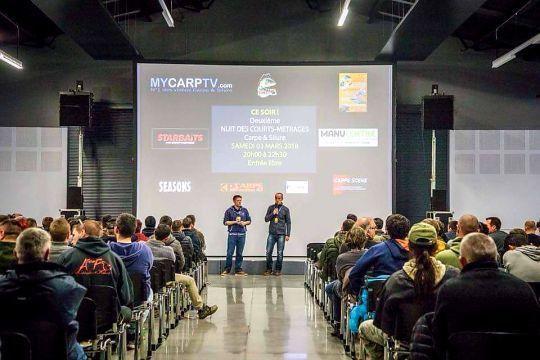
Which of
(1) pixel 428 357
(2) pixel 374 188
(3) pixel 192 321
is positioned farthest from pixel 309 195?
(1) pixel 428 357

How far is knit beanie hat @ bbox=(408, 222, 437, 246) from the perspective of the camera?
12.4 ft

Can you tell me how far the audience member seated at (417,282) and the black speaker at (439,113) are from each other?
342 inches

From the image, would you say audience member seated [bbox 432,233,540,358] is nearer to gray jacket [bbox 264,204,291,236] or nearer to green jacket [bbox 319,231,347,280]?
green jacket [bbox 319,231,347,280]

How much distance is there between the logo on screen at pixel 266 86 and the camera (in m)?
12.8

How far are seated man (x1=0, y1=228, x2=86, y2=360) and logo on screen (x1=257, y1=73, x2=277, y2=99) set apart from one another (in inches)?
380

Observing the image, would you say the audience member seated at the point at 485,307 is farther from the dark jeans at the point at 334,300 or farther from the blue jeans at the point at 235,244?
the blue jeans at the point at 235,244

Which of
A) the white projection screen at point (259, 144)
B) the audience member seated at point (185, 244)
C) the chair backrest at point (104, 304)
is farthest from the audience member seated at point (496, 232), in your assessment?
the chair backrest at point (104, 304)

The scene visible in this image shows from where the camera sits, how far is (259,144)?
12.6 metres

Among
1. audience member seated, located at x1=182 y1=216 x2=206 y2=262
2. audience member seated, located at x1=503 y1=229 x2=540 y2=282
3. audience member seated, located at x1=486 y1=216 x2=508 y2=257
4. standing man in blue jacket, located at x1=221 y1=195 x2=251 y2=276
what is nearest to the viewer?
audience member seated, located at x1=503 y1=229 x2=540 y2=282

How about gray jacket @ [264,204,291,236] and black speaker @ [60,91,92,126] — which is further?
black speaker @ [60,91,92,126]

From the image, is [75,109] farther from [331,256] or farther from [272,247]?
[331,256]

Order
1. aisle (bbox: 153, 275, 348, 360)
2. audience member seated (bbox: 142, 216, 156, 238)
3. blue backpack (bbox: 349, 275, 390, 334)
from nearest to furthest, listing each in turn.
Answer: blue backpack (bbox: 349, 275, 390, 334)
aisle (bbox: 153, 275, 348, 360)
audience member seated (bbox: 142, 216, 156, 238)

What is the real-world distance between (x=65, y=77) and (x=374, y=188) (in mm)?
6648

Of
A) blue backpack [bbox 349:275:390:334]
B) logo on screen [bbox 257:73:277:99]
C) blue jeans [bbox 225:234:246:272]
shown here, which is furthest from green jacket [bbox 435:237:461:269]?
logo on screen [bbox 257:73:277:99]
